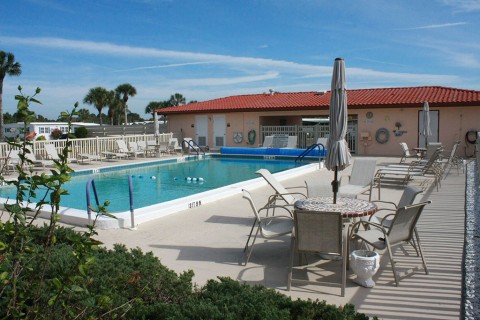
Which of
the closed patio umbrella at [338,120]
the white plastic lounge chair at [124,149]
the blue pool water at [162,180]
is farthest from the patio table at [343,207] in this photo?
the white plastic lounge chair at [124,149]

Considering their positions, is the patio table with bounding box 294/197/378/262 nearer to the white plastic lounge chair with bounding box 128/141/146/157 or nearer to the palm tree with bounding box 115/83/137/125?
the white plastic lounge chair with bounding box 128/141/146/157

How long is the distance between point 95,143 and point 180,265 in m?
15.2

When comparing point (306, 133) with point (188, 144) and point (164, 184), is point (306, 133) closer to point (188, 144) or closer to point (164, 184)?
point (188, 144)

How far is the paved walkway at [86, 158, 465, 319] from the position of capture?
411cm

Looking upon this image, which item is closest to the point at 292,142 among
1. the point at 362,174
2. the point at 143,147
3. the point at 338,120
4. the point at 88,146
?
the point at 143,147

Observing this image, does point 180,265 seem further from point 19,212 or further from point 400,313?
point 19,212

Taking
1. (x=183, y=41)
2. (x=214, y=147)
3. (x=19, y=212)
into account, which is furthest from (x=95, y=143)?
(x=19, y=212)

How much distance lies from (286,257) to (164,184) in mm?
8653

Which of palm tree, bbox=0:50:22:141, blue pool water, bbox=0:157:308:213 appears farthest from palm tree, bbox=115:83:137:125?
blue pool water, bbox=0:157:308:213

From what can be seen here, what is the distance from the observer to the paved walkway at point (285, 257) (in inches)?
162

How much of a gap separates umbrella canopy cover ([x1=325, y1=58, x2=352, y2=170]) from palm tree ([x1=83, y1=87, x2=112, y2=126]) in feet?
176

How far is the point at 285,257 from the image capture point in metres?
5.48

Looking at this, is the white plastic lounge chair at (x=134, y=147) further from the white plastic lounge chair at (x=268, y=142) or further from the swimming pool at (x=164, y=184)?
the white plastic lounge chair at (x=268, y=142)

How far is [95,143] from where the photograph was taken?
19.2 meters
